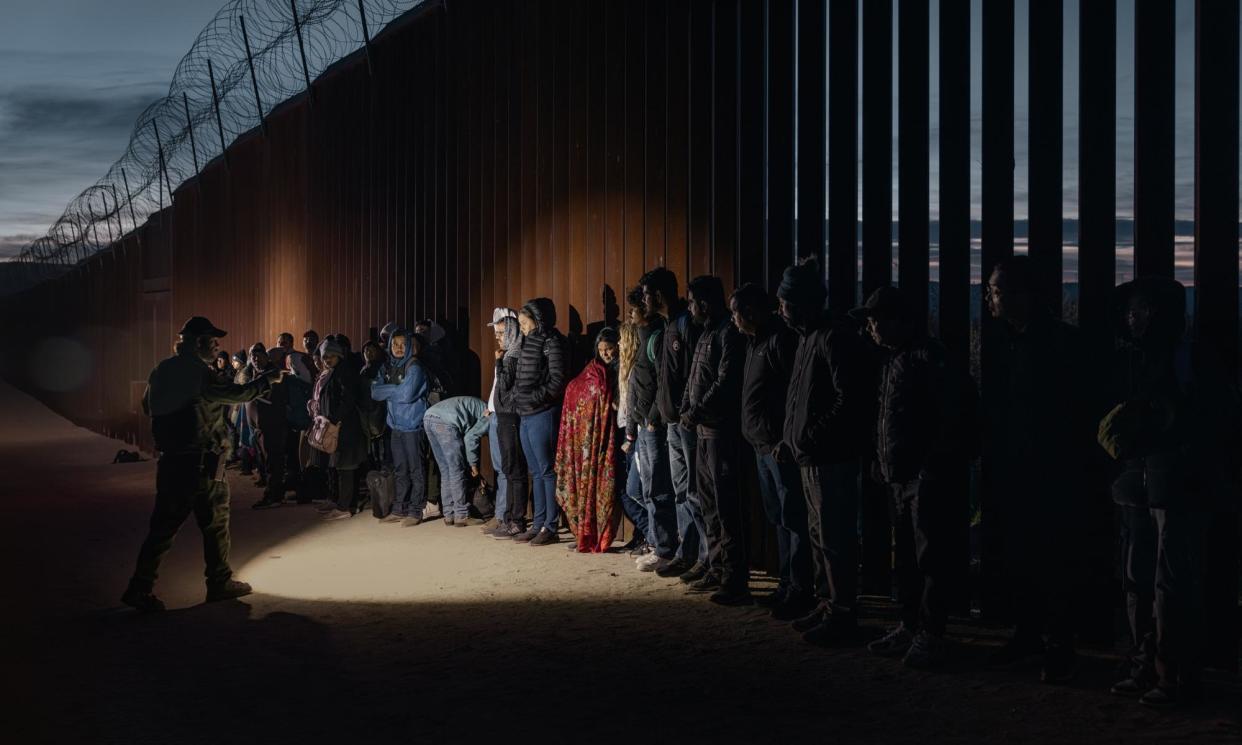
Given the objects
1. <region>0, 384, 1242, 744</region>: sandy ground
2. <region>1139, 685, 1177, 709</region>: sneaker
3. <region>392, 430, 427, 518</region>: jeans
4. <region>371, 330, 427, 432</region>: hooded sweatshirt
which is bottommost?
<region>0, 384, 1242, 744</region>: sandy ground

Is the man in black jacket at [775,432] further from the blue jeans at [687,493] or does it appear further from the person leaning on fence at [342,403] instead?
the person leaning on fence at [342,403]

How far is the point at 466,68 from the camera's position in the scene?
11367 millimetres

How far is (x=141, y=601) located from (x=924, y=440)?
168 inches

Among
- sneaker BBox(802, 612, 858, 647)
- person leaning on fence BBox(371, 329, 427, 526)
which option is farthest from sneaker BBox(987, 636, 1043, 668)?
person leaning on fence BBox(371, 329, 427, 526)

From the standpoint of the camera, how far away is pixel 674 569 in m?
7.10

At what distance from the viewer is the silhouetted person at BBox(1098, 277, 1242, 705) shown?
4195mm

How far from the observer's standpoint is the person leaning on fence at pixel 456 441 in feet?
31.3

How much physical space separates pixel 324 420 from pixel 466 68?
377cm

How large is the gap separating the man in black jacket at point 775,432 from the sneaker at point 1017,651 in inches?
44.2

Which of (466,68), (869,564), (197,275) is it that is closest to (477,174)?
(466,68)

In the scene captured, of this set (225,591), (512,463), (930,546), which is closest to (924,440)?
(930,546)

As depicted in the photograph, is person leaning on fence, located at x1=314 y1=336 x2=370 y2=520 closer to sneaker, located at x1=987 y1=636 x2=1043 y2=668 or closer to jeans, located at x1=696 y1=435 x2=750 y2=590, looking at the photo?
jeans, located at x1=696 y1=435 x2=750 y2=590

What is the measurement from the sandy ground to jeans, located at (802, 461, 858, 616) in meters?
0.31

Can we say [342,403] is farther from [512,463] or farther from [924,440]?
[924,440]
